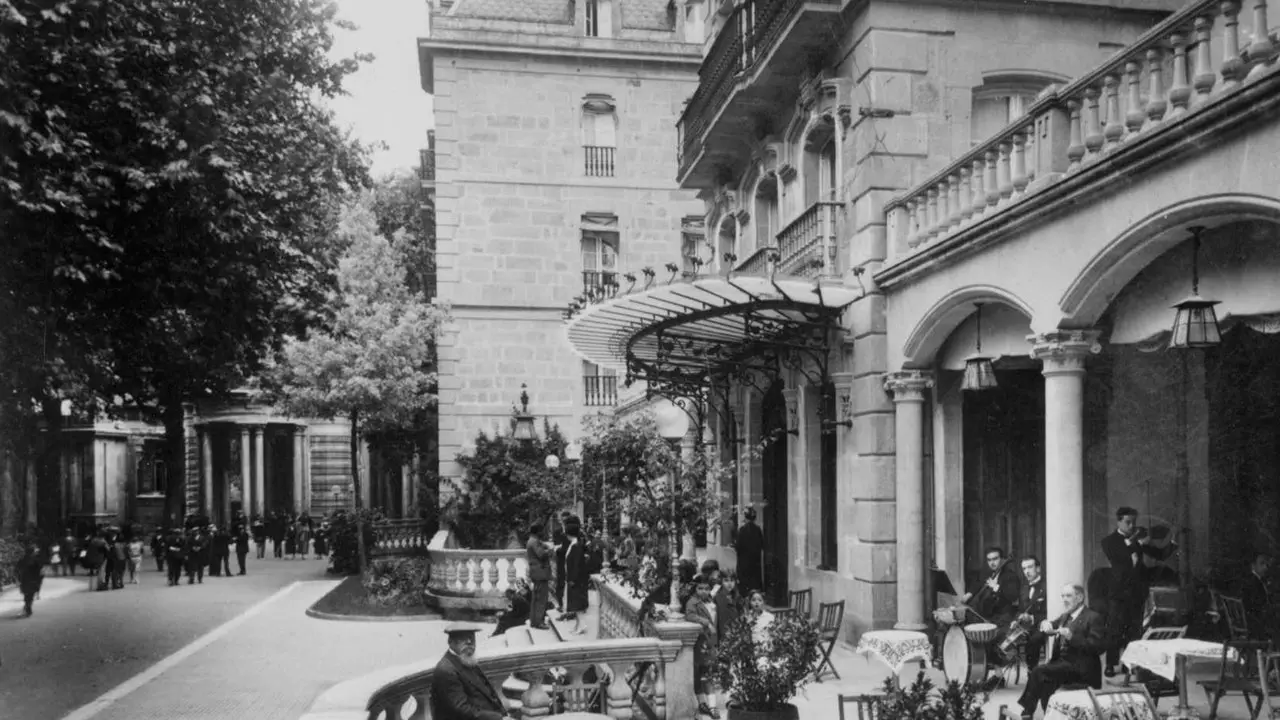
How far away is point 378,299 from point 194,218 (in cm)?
1908

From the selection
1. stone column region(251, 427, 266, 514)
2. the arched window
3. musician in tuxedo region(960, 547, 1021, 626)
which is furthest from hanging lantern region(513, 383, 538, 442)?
stone column region(251, 427, 266, 514)

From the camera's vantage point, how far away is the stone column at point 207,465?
174ft

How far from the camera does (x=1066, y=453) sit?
36.4ft

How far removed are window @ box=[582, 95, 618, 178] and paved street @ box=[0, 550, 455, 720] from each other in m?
13.6

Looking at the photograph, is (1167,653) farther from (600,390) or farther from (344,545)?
(344,545)

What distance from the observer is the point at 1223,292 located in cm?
944

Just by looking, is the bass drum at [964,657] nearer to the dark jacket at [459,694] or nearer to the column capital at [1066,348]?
the column capital at [1066,348]

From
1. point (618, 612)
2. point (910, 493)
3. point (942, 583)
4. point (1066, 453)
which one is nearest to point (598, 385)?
point (910, 493)

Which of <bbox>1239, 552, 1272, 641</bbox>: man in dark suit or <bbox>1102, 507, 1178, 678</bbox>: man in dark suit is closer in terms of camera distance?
<bbox>1239, 552, 1272, 641</bbox>: man in dark suit

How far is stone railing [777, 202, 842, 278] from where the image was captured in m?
16.3

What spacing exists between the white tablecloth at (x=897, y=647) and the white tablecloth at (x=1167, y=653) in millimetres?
1977

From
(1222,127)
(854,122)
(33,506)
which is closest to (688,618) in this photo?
(1222,127)

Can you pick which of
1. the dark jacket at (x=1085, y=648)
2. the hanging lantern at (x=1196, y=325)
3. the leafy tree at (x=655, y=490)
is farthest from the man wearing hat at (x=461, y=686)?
the hanging lantern at (x=1196, y=325)

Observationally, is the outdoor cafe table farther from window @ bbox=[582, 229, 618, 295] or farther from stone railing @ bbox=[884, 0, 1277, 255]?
window @ bbox=[582, 229, 618, 295]
